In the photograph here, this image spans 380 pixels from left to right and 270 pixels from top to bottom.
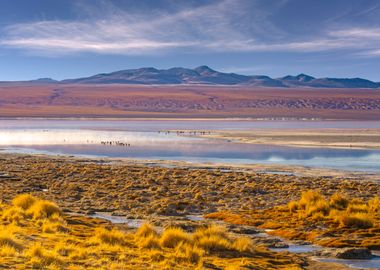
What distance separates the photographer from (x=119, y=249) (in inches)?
467

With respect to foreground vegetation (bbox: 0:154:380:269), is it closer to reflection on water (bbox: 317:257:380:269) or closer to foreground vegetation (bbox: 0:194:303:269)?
foreground vegetation (bbox: 0:194:303:269)

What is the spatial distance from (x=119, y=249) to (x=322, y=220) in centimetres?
674

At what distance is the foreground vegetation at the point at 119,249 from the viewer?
10375mm

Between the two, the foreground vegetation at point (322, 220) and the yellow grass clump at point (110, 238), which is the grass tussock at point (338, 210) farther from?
the yellow grass clump at point (110, 238)

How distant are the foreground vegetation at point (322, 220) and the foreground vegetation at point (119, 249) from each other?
6.64 ft

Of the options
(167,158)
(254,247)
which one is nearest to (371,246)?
(254,247)

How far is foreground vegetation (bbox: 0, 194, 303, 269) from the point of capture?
10.4 metres

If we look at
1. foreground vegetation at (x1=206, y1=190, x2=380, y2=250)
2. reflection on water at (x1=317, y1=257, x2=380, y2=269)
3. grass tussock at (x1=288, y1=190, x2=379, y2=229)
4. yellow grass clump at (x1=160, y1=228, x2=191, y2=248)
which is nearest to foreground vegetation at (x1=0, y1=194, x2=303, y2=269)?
yellow grass clump at (x1=160, y1=228, x2=191, y2=248)

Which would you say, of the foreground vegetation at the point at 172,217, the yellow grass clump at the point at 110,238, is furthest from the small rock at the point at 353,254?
the yellow grass clump at the point at 110,238

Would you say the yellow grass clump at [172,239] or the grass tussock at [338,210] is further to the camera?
the grass tussock at [338,210]

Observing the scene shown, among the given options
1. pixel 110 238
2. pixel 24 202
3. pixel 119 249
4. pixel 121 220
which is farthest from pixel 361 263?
pixel 24 202

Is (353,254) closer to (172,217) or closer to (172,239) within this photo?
(172,239)

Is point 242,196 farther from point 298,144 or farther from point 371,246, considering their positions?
point 298,144

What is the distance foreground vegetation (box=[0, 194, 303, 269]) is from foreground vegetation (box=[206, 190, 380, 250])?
2.02m
